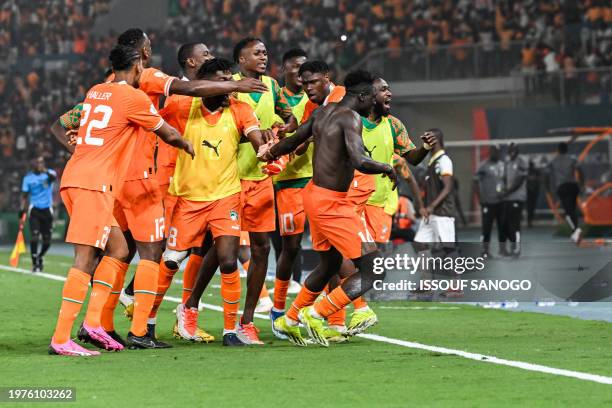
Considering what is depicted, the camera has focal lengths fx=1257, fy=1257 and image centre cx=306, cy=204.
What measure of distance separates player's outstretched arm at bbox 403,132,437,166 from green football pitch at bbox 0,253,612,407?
157cm

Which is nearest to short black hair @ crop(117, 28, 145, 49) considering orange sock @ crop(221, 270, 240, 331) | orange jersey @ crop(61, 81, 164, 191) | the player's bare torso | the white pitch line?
orange jersey @ crop(61, 81, 164, 191)

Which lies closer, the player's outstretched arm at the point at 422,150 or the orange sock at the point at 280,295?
the player's outstretched arm at the point at 422,150

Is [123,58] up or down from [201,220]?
up

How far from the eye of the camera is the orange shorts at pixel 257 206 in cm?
1091

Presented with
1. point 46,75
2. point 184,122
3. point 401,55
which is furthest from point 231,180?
point 46,75

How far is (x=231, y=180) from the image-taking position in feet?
34.0

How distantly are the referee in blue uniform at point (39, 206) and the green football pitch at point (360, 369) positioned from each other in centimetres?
999

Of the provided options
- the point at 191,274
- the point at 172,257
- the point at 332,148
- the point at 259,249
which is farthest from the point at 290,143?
the point at 191,274

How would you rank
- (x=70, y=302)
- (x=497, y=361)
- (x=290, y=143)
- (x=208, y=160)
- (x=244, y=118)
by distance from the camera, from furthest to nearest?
1. (x=244, y=118)
2. (x=208, y=160)
3. (x=290, y=143)
4. (x=70, y=302)
5. (x=497, y=361)

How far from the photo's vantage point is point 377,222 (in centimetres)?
1259

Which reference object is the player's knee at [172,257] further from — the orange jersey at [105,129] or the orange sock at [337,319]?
the orange sock at [337,319]

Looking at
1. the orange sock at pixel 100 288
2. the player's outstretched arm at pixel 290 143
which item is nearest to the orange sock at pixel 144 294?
the orange sock at pixel 100 288

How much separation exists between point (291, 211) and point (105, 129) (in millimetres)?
2406

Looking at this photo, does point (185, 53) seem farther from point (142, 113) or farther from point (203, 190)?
point (142, 113)
